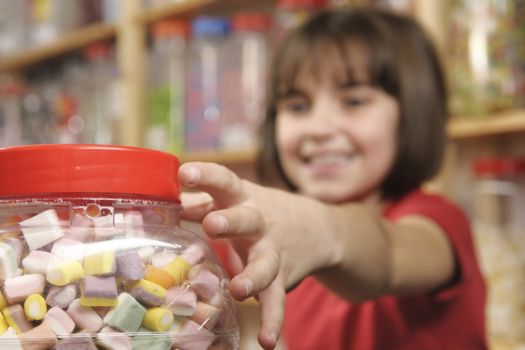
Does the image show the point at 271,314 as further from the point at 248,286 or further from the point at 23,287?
the point at 23,287

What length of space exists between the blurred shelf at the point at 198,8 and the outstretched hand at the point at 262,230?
1217mm

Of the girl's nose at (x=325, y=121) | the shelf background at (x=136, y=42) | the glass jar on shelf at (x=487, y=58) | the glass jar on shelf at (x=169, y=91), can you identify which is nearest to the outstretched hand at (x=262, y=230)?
the girl's nose at (x=325, y=121)

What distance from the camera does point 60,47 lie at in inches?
80.4

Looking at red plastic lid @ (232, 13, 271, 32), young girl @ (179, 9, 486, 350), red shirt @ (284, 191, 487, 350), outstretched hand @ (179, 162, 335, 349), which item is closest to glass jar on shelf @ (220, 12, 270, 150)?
red plastic lid @ (232, 13, 271, 32)

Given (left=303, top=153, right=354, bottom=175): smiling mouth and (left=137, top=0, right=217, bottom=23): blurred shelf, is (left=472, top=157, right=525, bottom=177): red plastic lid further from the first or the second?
(left=137, top=0, right=217, bottom=23): blurred shelf

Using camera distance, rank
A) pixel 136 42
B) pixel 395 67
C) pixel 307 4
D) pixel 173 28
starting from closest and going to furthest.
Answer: pixel 395 67 < pixel 307 4 < pixel 173 28 < pixel 136 42

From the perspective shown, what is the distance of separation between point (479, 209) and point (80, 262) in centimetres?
106

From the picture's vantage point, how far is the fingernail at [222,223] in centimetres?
39

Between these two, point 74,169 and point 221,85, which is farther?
point 221,85

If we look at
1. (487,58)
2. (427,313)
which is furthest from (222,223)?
(487,58)

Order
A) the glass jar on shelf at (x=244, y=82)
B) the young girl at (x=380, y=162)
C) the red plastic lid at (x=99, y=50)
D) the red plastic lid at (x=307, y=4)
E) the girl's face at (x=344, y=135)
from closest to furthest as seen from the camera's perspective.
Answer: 1. the young girl at (x=380, y=162)
2. the girl's face at (x=344, y=135)
3. the red plastic lid at (x=307, y=4)
4. the glass jar on shelf at (x=244, y=82)
5. the red plastic lid at (x=99, y=50)

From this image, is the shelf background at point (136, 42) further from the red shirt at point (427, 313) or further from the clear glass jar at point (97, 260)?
the clear glass jar at point (97, 260)

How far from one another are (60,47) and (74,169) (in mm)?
1800

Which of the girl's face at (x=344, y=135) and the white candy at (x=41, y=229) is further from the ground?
the white candy at (x=41, y=229)
